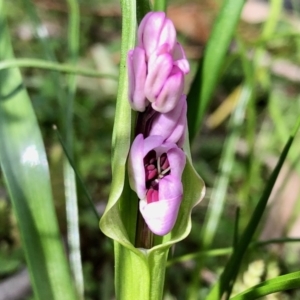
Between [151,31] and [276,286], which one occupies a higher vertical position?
[151,31]

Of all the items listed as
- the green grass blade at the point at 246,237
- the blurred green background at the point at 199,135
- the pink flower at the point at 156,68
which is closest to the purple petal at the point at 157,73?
the pink flower at the point at 156,68

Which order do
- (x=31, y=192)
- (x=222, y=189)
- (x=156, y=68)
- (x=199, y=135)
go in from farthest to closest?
(x=199, y=135) < (x=222, y=189) < (x=31, y=192) < (x=156, y=68)

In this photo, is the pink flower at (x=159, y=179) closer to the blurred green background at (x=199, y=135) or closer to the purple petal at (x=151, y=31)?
the purple petal at (x=151, y=31)

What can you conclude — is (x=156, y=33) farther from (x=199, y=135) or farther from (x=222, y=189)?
(x=199, y=135)

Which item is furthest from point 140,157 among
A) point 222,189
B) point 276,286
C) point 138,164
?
point 222,189

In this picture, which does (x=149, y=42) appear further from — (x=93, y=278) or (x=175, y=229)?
(x=93, y=278)

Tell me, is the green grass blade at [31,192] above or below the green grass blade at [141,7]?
below

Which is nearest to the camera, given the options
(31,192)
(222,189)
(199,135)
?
(31,192)

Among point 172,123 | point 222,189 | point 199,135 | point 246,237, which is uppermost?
point 172,123

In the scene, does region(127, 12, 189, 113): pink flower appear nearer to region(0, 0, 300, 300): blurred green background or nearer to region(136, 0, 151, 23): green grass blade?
region(136, 0, 151, 23): green grass blade
